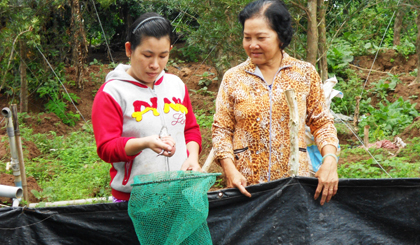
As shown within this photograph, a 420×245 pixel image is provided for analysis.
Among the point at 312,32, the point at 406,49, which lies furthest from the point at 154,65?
the point at 406,49

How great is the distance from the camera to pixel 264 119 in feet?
7.61

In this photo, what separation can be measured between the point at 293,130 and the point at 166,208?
2.38 feet

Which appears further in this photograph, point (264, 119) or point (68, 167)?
point (68, 167)

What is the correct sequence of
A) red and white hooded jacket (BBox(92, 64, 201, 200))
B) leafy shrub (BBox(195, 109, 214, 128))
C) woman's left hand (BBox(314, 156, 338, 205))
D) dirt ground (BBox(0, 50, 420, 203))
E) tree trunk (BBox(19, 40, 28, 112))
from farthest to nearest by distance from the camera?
tree trunk (BBox(19, 40, 28, 112)), leafy shrub (BBox(195, 109, 214, 128)), dirt ground (BBox(0, 50, 420, 203)), woman's left hand (BBox(314, 156, 338, 205)), red and white hooded jacket (BBox(92, 64, 201, 200))

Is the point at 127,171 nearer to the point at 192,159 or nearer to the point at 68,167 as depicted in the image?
the point at 192,159

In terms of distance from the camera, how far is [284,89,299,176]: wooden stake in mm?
2125

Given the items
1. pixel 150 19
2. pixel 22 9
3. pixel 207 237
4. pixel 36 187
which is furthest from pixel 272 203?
pixel 22 9

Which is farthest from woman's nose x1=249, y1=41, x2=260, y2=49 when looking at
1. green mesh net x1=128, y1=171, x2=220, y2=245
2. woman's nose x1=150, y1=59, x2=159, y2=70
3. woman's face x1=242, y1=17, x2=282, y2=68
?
green mesh net x1=128, y1=171, x2=220, y2=245

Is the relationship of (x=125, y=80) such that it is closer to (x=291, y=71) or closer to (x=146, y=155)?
(x=146, y=155)

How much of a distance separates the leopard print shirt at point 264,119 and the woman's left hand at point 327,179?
0.43ft

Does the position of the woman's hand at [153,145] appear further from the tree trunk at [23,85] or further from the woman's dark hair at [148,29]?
the tree trunk at [23,85]

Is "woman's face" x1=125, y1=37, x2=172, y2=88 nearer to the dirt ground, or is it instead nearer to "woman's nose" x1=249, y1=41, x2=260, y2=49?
"woman's nose" x1=249, y1=41, x2=260, y2=49

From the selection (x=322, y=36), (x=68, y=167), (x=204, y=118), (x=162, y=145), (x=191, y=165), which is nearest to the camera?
(x=162, y=145)

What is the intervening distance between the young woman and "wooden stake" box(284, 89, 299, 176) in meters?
0.49
